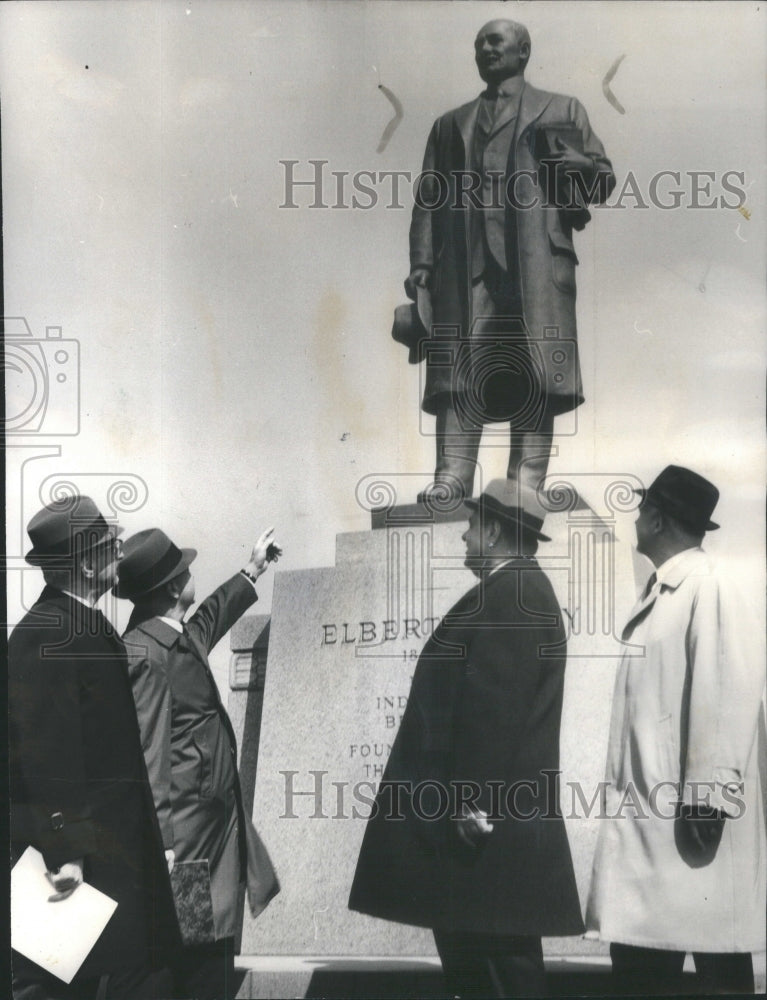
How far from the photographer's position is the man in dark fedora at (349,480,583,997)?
14.4 feet

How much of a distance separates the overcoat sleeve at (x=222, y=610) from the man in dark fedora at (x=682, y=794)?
1373 millimetres

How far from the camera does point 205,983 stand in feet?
14.6

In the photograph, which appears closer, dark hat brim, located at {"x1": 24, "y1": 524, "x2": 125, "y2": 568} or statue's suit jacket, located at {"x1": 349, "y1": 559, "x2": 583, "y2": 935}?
statue's suit jacket, located at {"x1": 349, "y1": 559, "x2": 583, "y2": 935}

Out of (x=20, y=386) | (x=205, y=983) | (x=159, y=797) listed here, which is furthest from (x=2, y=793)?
(x=20, y=386)

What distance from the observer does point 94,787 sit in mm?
4410

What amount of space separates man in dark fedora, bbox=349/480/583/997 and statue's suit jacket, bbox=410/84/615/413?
1.00 metres

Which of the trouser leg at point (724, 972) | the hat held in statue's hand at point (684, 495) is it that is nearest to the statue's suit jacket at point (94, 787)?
the trouser leg at point (724, 972)

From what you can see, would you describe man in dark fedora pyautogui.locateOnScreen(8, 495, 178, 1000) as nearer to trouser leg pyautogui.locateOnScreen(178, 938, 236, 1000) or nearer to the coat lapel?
trouser leg pyautogui.locateOnScreen(178, 938, 236, 1000)

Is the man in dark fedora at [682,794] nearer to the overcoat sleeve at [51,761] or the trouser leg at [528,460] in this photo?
the trouser leg at [528,460]

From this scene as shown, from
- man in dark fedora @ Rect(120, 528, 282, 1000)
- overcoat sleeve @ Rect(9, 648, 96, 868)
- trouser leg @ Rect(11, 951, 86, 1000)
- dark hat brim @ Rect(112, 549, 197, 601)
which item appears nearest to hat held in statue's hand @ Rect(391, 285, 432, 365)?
man in dark fedora @ Rect(120, 528, 282, 1000)

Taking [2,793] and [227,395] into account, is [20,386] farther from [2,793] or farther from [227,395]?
[2,793]

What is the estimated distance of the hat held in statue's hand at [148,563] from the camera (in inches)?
177

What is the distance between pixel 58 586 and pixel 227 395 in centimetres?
93

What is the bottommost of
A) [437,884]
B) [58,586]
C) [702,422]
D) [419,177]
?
[437,884]
